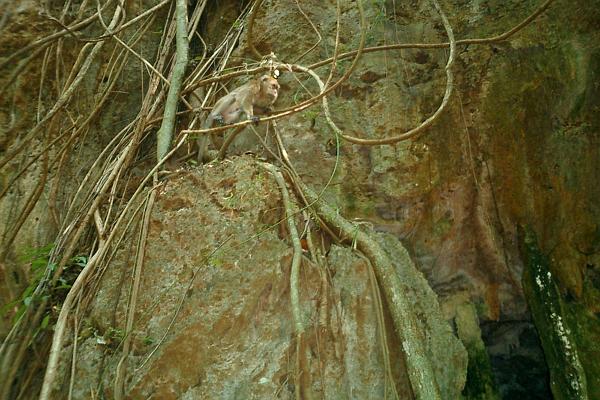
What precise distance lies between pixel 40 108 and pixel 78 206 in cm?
86

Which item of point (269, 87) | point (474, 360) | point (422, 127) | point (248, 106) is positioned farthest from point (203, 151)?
point (474, 360)

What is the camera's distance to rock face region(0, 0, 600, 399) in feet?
8.95

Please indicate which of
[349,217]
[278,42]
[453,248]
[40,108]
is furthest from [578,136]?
[40,108]

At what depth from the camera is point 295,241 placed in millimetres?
2934

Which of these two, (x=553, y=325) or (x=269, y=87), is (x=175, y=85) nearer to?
(x=269, y=87)

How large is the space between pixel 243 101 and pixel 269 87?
0.23 metres

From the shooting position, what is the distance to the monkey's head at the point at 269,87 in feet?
12.6

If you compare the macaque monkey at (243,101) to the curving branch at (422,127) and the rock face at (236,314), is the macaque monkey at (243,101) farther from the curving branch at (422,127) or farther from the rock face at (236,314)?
the curving branch at (422,127)

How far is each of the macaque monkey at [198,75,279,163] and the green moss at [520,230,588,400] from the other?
2.08 m

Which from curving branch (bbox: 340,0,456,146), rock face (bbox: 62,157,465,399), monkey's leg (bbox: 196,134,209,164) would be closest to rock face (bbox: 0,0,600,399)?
rock face (bbox: 62,157,465,399)

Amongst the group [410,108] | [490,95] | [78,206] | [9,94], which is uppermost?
[490,95]

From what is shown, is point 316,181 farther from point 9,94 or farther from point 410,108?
point 9,94

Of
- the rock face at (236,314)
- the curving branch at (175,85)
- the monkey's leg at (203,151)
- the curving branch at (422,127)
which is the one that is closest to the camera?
the curving branch at (422,127)

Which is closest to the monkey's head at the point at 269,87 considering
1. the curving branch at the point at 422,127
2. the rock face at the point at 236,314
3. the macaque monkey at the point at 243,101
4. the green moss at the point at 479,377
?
the macaque monkey at the point at 243,101
